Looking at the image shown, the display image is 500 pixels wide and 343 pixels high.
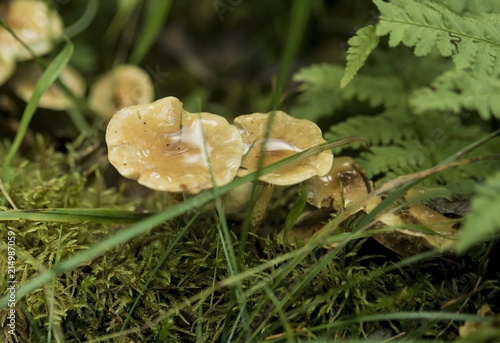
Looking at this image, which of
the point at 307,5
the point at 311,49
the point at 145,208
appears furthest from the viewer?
the point at 311,49

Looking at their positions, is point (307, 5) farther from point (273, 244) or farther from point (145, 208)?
point (145, 208)

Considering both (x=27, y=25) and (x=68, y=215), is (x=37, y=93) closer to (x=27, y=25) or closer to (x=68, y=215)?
(x=68, y=215)

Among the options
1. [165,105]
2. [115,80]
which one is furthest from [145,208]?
[115,80]

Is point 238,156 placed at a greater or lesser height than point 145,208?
greater

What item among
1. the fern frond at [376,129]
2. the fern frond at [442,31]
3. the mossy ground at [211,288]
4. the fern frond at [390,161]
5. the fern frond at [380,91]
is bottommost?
the mossy ground at [211,288]

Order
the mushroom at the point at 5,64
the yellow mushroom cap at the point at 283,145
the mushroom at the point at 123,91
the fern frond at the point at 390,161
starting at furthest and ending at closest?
1. the mushroom at the point at 123,91
2. the mushroom at the point at 5,64
3. the fern frond at the point at 390,161
4. the yellow mushroom cap at the point at 283,145

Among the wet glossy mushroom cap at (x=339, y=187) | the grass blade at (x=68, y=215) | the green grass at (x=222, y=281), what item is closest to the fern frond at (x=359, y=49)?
the green grass at (x=222, y=281)

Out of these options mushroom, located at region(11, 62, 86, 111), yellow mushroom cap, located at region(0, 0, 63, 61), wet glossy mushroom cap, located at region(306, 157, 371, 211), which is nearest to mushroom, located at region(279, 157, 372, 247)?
wet glossy mushroom cap, located at region(306, 157, 371, 211)

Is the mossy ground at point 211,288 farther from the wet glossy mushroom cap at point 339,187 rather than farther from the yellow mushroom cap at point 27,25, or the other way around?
the yellow mushroom cap at point 27,25

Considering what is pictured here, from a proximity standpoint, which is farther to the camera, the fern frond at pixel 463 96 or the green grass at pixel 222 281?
the green grass at pixel 222 281
